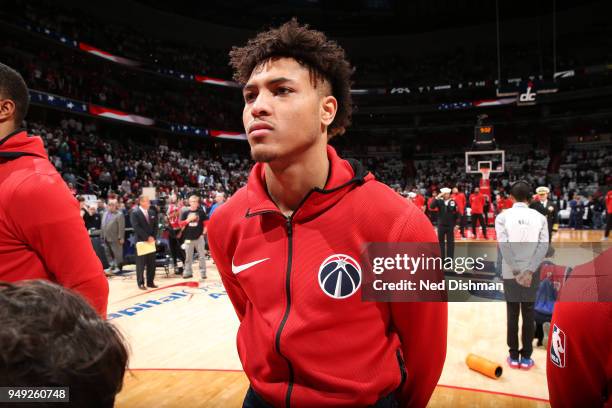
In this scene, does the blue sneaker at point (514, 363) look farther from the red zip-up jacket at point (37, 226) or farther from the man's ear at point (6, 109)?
the man's ear at point (6, 109)

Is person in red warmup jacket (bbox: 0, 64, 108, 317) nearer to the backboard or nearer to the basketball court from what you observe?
the basketball court

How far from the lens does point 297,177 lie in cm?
166

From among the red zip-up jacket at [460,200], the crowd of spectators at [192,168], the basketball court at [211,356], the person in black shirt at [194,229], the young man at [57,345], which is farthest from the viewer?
the crowd of spectators at [192,168]

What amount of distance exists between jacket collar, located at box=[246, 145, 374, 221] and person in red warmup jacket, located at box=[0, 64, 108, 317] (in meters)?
0.81

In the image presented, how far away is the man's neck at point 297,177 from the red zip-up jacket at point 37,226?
2.96ft

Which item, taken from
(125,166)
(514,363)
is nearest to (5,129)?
(514,363)

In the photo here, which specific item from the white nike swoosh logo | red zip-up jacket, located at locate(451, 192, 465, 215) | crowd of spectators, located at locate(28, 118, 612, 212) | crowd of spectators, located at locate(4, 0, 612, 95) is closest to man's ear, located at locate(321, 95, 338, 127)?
the white nike swoosh logo

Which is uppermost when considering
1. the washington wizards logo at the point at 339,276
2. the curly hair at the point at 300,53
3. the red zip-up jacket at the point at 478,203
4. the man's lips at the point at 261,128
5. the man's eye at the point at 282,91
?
the curly hair at the point at 300,53

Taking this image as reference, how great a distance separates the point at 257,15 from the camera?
3139cm

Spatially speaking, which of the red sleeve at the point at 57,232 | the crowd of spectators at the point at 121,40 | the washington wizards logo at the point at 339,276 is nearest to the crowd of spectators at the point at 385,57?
the crowd of spectators at the point at 121,40

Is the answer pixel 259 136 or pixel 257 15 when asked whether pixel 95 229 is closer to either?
pixel 259 136

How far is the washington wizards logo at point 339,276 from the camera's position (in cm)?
149

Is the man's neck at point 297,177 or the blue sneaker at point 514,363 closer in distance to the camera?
the man's neck at point 297,177

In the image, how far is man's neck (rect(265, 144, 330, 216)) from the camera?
165 centimetres
